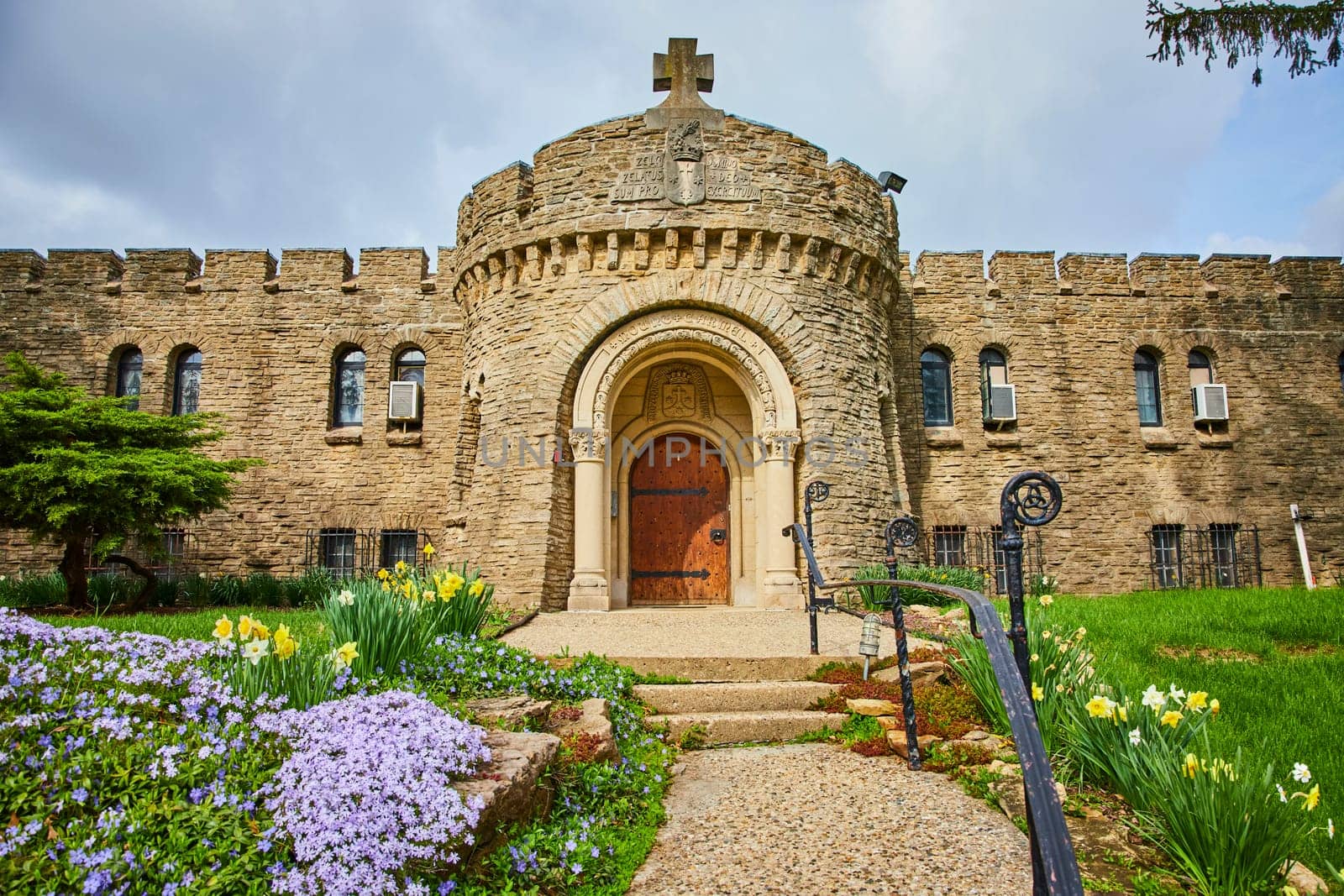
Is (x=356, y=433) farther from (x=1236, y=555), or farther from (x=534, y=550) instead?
(x=1236, y=555)

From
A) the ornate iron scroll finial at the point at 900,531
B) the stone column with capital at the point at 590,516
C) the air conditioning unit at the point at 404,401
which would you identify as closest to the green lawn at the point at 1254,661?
the ornate iron scroll finial at the point at 900,531

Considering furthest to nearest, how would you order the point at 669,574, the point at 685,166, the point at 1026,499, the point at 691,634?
the point at 669,574 < the point at 685,166 < the point at 691,634 < the point at 1026,499

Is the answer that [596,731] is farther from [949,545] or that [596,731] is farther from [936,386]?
[936,386]

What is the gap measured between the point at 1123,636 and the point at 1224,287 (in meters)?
12.4

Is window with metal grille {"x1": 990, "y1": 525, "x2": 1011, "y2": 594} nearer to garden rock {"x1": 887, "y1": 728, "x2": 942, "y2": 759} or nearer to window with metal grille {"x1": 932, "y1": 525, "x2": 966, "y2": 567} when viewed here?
window with metal grille {"x1": 932, "y1": 525, "x2": 966, "y2": 567}

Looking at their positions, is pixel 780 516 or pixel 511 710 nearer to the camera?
pixel 511 710

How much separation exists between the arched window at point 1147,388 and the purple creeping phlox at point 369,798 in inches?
639

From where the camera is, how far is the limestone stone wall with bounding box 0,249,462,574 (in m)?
14.9

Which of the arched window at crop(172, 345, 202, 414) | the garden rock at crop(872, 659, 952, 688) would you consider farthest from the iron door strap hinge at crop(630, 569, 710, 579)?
the arched window at crop(172, 345, 202, 414)

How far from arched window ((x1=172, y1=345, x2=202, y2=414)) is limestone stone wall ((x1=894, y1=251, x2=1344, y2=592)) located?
43.6 ft

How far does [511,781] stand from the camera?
11.3ft

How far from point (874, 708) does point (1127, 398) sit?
1270cm

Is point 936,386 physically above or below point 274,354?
below

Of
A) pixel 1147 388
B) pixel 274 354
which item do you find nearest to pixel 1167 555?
pixel 1147 388
